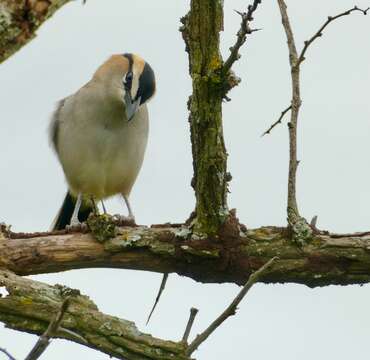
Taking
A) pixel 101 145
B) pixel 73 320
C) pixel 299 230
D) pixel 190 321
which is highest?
pixel 101 145

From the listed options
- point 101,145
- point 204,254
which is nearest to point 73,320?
point 204,254

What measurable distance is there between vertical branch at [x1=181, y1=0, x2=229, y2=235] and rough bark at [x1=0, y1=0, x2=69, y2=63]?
2.33m

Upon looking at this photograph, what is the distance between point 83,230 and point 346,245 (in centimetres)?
164

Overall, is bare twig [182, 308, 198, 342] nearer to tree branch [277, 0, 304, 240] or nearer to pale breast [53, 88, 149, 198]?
tree branch [277, 0, 304, 240]

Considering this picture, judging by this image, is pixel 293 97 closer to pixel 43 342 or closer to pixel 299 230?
pixel 299 230

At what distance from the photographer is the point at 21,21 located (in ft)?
8.78

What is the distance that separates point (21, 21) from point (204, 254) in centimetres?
338

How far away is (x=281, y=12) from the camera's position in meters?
5.50

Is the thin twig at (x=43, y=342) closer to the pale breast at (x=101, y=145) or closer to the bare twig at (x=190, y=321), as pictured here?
the bare twig at (x=190, y=321)

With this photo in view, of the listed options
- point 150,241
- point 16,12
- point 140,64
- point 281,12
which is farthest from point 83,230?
point 16,12

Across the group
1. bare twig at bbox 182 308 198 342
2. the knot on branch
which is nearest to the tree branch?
the knot on branch

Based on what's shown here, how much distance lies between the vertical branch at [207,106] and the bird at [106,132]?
2.29 metres

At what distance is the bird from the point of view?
8.09 meters

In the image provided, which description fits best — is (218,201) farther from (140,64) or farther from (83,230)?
(140,64)
